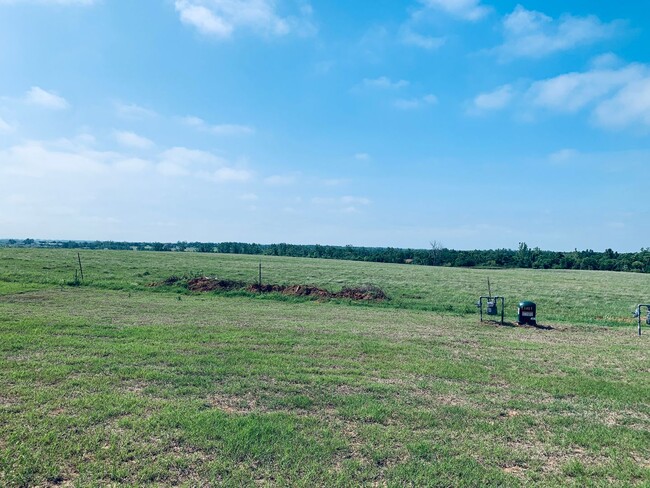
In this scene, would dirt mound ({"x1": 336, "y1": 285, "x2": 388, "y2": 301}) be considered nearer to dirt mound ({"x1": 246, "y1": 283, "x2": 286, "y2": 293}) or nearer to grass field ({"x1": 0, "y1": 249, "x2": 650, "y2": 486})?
dirt mound ({"x1": 246, "y1": 283, "x2": 286, "y2": 293})

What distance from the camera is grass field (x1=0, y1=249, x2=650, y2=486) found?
426 centimetres

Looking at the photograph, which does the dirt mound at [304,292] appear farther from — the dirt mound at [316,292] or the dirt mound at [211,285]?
the dirt mound at [211,285]

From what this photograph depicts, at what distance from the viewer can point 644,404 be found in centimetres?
647

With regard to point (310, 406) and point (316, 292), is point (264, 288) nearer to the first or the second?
point (316, 292)

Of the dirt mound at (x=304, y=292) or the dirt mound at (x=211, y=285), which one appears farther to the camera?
the dirt mound at (x=211, y=285)

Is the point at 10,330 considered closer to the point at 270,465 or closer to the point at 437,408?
the point at 270,465

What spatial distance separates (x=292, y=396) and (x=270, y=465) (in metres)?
1.96

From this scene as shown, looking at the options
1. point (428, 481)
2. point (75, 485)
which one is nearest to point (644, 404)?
point (428, 481)

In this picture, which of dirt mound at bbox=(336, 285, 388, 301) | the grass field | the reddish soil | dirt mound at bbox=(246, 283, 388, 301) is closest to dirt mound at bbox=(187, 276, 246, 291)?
the reddish soil

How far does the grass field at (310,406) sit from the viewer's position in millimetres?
4262

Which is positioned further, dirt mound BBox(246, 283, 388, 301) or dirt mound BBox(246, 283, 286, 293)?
dirt mound BBox(246, 283, 286, 293)

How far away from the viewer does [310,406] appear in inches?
233

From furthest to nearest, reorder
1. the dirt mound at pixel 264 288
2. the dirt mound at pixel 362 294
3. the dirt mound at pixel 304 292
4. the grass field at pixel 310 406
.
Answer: the dirt mound at pixel 264 288, the dirt mound at pixel 362 294, the dirt mound at pixel 304 292, the grass field at pixel 310 406

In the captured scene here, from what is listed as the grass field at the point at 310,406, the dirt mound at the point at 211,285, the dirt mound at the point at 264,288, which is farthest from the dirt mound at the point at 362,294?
the grass field at the point at 310,406
